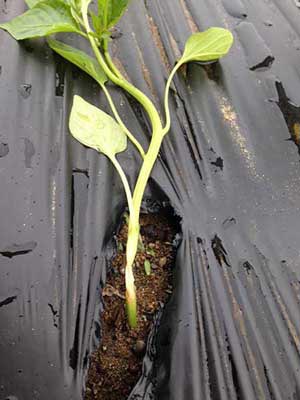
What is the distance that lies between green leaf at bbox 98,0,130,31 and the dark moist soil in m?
0.41

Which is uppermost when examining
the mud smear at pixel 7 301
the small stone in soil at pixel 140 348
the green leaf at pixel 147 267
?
the green leaf at pixel 147 267

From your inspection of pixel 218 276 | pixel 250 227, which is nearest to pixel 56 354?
pixel 218 276

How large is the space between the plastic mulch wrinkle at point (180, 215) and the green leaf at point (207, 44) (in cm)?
5

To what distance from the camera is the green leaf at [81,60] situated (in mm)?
1096

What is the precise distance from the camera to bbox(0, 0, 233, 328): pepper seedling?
3.24 ft

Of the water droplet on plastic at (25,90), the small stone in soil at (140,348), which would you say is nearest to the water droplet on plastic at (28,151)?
the water droplet on plastic at (25,90)

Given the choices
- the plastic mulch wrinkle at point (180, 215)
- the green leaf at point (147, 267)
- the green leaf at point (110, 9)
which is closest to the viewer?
the plastic mulch wrinkle at point (180, 215)

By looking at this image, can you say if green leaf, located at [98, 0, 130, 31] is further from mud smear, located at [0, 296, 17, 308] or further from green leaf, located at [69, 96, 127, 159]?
mud smear, located at [0, 296, 17, 308]

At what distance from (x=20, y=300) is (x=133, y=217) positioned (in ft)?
0.75

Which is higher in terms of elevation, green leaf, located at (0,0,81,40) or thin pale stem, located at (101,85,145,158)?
green leaf, located at (0,0,81,40)

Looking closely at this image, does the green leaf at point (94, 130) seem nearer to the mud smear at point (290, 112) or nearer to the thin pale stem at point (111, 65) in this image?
the thin pale stem at point (111, 65)

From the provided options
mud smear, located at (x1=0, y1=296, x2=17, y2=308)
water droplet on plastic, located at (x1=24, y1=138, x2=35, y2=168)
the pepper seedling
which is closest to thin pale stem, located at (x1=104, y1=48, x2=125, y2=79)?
the pepper seedling

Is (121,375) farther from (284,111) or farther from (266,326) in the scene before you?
(284,111)

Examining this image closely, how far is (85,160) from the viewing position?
1.03 metres
